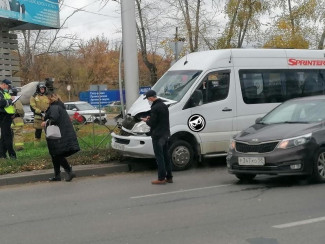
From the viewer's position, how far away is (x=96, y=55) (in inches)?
2689

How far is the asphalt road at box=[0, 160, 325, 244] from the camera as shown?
6.07 m

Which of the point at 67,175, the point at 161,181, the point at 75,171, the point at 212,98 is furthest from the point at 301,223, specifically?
the point at 75,171

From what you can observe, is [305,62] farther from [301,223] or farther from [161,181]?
[301,223]

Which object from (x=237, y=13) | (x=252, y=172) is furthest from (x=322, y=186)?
(x=237, y=13)

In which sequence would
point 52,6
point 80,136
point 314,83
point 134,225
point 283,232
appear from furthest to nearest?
point 52,6
point 80,136
point 314,83
point 134,225
point 283,232

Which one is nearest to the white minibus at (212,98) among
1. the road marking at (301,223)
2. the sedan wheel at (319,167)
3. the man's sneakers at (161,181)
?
the man's sneakers at (161,181)

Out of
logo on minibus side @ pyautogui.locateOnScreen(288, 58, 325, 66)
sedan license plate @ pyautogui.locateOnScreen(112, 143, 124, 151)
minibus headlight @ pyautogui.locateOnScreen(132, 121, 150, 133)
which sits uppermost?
logo on minibus side @ pyautogui.locateOnScreen(288, 58, 325, 66)

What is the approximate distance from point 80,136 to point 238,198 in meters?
7.34

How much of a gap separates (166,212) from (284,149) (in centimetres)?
262

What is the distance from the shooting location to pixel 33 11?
19.3m

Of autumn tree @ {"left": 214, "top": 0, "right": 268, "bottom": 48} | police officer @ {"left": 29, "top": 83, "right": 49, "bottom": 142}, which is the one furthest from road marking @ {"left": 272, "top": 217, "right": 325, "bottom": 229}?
autumn tree @ {"left": 214, "top": 0, "right": 268, "bottom": 48}

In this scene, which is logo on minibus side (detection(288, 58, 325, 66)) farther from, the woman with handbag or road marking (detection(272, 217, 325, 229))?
road marking (detection(272, 217, 325, 229))

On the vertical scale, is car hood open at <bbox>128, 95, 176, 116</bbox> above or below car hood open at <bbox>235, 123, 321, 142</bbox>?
above

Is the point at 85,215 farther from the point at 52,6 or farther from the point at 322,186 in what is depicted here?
the point at 52,6
